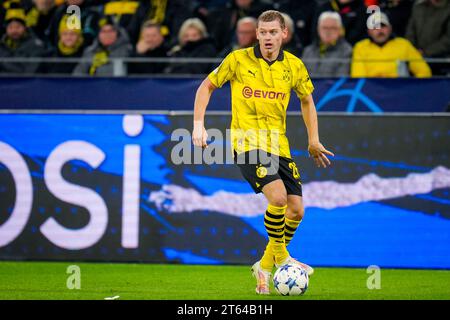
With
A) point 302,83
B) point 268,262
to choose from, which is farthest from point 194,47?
point 268,262

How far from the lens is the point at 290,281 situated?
881cm

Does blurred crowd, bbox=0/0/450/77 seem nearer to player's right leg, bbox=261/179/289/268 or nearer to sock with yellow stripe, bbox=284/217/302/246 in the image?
sock with yellow stripe, bbox=284/217/302/246

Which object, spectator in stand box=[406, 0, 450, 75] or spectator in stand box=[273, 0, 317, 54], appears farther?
spectator in stand box=[273, 0, 317, 54]

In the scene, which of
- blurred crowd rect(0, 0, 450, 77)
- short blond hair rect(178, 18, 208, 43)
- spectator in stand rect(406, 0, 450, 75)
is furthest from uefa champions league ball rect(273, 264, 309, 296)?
short blond hair rect(178, 18, 208, 43)

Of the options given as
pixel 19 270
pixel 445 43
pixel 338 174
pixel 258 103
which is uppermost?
pixel 445 43

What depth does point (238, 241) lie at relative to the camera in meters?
11.7

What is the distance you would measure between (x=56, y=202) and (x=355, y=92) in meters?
3.93

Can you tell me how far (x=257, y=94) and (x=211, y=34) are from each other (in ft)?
20.7

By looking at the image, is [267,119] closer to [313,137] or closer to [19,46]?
[313,137]

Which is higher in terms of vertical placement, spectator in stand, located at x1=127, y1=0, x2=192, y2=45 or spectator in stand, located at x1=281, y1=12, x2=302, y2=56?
spectator in stand, located at x1=127, y1=0, x2=192, y2=45

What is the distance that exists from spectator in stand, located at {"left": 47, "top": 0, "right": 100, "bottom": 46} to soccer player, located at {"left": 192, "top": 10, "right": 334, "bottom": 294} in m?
6.21

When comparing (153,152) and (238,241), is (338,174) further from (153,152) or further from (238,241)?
(153,152)

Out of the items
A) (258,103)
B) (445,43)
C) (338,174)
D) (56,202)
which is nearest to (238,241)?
(338,174)

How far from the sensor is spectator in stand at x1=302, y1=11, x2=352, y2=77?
1369 cm
